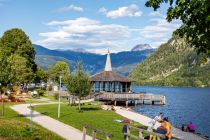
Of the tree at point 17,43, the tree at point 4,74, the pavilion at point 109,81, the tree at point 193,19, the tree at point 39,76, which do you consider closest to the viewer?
the tree at point 193,19

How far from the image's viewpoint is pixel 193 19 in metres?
18.6

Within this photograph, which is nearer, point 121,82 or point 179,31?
point 179,31

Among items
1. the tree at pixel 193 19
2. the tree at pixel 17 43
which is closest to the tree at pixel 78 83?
the tree at pixel 193 19

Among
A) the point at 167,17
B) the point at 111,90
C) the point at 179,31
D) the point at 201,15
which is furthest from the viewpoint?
the point at 111,90

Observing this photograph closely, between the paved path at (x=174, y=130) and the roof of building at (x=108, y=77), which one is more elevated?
the roof of building at (x=108, y=77)

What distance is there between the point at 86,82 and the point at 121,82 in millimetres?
34178

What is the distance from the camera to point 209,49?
1822cm

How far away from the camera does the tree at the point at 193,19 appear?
17.1m

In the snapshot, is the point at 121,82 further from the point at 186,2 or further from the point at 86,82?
the point at 186,2

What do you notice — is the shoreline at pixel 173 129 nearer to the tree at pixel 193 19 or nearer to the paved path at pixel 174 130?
the paved path at pixel 174 130

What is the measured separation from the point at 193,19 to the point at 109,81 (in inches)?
2329

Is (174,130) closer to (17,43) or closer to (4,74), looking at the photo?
(4,74)

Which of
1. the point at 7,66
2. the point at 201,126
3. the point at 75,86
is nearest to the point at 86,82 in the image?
the point at 75,86

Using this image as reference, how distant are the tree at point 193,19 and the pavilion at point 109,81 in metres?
57.7
